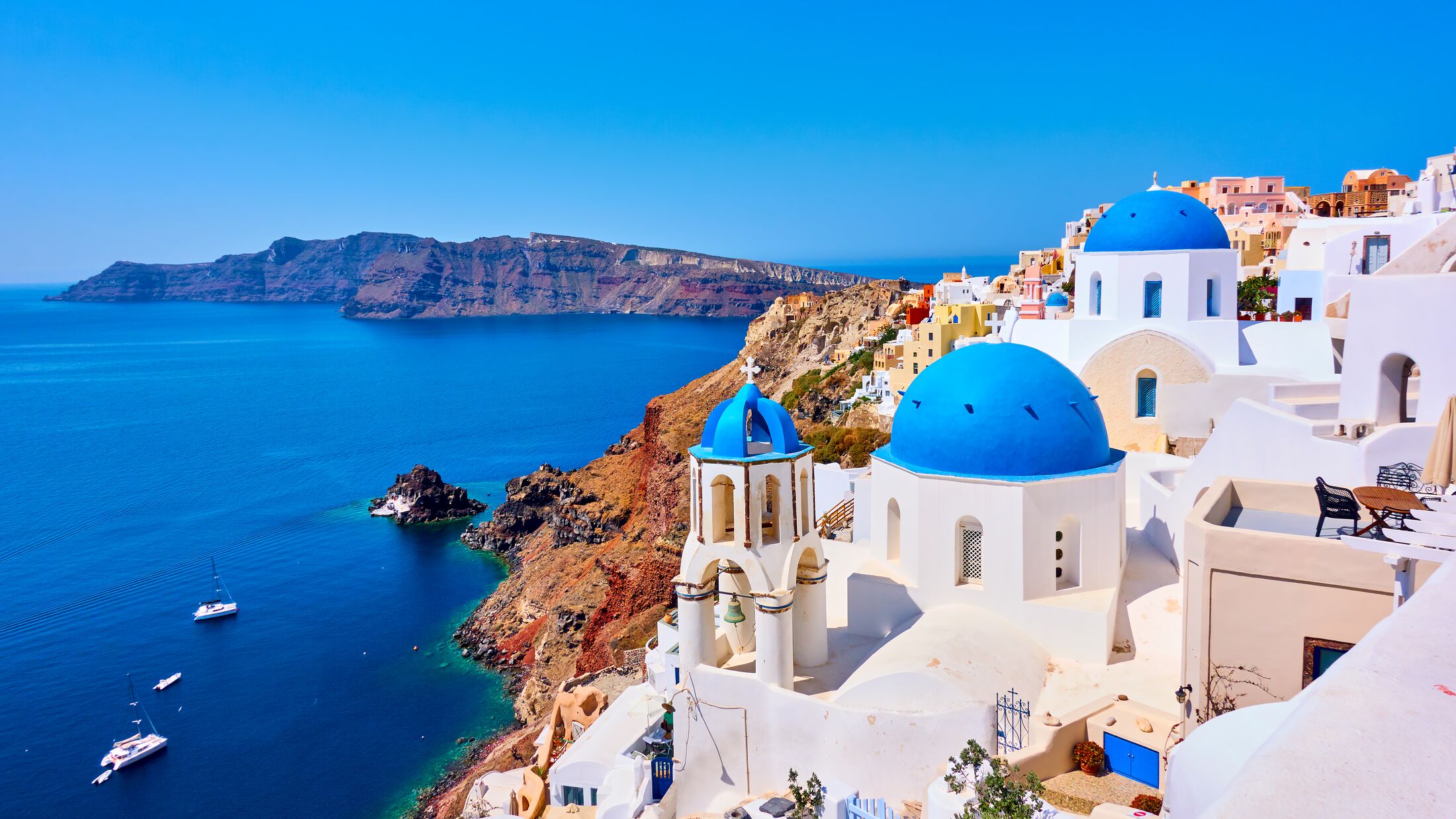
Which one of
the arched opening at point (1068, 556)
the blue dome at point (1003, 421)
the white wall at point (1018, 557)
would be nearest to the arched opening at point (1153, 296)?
the blue dome at point (1003, 421)

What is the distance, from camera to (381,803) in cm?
2564

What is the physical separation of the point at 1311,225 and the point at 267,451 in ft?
217

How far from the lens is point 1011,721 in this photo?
10.3m

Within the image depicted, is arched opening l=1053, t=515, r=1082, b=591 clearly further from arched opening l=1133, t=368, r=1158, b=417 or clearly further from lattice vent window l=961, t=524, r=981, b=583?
arched opening l=1133, t=368, r=1158, b=417

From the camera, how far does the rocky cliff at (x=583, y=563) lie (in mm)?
28062

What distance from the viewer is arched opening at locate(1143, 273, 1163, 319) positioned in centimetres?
1919

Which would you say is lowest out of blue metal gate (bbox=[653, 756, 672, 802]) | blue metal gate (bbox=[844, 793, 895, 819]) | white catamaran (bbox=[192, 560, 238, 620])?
white catamaran (bbox=[192, 560, 238, 620])

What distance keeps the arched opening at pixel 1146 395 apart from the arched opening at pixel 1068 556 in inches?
318

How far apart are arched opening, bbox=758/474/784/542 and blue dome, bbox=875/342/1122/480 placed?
1.86 metres

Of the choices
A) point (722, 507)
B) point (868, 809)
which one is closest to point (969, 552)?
point (722, 507)

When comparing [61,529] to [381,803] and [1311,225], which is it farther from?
[1311,225]

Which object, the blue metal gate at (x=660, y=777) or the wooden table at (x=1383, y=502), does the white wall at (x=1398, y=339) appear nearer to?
the wooden table at (x=1383, y=502)

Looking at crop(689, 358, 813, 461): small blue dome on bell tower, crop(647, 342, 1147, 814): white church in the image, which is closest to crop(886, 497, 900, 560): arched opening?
crop(647, 342, 1147, 814): white church

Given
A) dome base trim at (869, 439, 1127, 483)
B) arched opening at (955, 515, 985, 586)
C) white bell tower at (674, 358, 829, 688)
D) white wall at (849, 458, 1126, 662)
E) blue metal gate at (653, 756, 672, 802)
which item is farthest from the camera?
blue metal gate at (653, 756, 672, 802)
